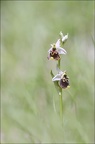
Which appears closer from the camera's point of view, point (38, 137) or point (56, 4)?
point (38, 137)

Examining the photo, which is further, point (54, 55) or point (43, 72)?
point (43, 72)

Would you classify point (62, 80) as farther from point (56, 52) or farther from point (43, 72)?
point (43, 72)

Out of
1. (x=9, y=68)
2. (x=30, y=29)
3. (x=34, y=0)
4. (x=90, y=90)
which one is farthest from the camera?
(x=34, y=0)

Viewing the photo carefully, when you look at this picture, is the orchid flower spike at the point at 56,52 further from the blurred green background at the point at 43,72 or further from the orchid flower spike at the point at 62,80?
the blurred green background at the point at 43,72

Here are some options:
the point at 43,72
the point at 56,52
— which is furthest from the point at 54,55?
the point at 43,72

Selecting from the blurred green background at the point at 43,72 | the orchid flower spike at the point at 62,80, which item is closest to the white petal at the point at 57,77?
the orchid flower spike at the point at 62,80

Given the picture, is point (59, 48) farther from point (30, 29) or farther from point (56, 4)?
point (56, 4)

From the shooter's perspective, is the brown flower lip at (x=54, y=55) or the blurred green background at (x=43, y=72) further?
the blurred green background at (x=43, y=72)

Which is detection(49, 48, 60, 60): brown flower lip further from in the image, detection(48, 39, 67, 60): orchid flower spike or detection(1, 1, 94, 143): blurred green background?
detection(1, 1, 94, 143): blurred green background

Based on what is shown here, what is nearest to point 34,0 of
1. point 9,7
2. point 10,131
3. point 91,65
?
point 9,7
